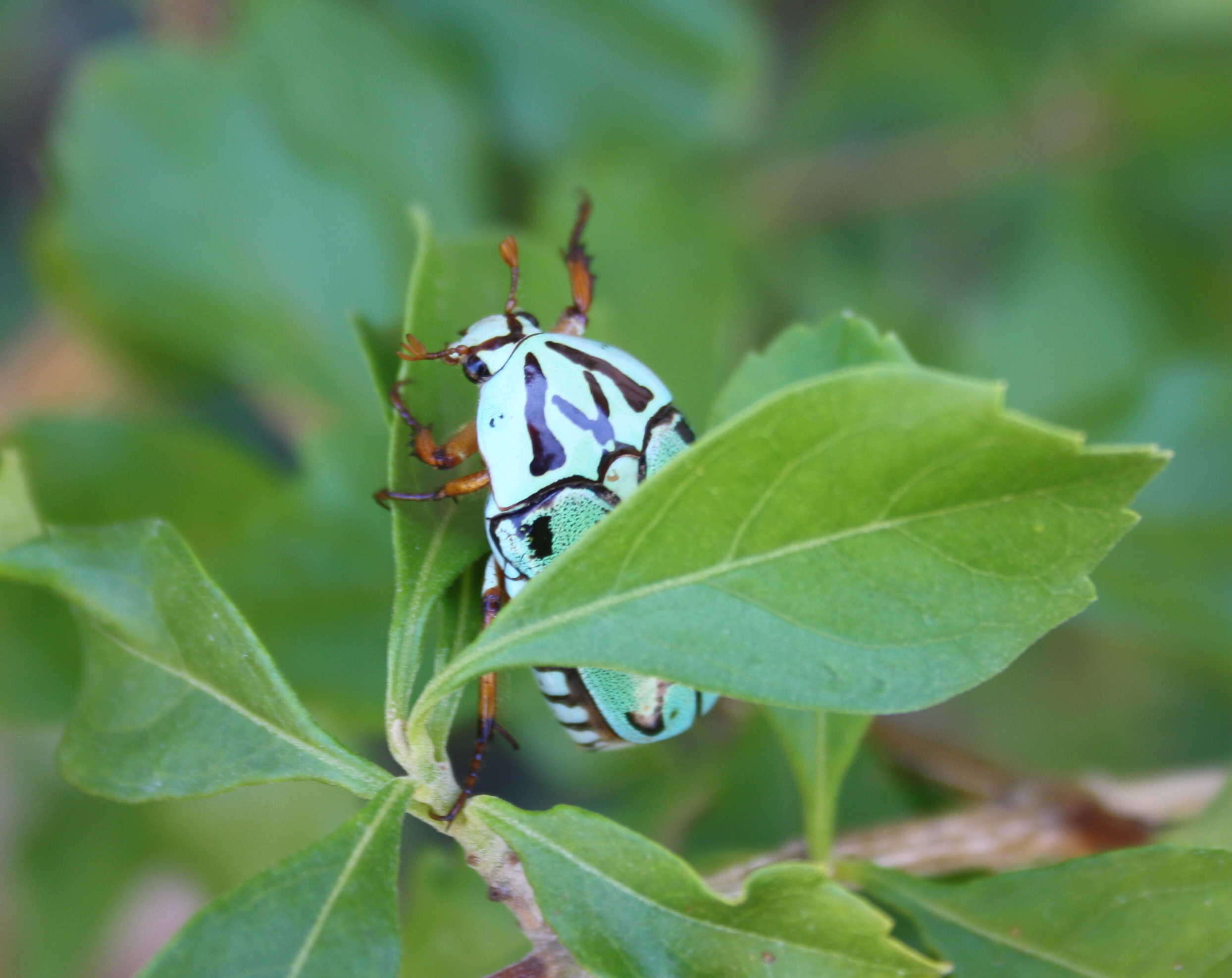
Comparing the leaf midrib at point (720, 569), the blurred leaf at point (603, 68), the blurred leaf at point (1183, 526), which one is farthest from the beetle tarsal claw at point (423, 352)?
the blurred leaf at point (603, 68)

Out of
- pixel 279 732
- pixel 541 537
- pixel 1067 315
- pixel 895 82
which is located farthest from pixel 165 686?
pixel 895 82

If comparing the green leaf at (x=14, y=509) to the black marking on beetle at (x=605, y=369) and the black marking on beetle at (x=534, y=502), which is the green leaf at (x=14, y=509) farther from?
the black marking on beetle at (x=605, y=369)

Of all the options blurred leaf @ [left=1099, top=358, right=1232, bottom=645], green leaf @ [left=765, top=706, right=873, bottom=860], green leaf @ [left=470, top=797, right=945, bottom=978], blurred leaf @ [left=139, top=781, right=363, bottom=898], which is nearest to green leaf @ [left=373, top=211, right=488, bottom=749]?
green leaf @ [left=470, top=797, right=945, bottom=978]

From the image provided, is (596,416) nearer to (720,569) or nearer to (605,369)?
(605,369)

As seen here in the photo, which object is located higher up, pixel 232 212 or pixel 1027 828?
pixel 232 212

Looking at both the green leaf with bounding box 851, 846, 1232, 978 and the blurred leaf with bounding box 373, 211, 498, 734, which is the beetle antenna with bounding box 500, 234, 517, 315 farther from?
the green leaf with bounding box 851, 846, 1232, 978

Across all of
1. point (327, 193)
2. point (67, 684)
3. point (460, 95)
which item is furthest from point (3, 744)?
point (460, 95)

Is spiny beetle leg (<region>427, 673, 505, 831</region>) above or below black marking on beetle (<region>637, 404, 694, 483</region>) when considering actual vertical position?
below
